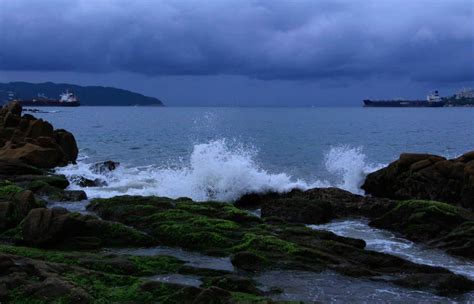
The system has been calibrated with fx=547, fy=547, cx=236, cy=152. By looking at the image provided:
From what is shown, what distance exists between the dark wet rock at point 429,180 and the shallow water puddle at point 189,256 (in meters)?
13.3

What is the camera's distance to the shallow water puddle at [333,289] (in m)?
11.5

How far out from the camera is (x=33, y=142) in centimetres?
3709

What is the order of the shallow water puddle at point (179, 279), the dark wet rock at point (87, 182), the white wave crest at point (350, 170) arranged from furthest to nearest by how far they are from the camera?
the white wave crest at point (350, 170)
the dark wet rock at point (87, 182)
the shallow water puddle at point (179, 279)

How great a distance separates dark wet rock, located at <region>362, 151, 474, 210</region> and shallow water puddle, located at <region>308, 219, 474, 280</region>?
5.21m

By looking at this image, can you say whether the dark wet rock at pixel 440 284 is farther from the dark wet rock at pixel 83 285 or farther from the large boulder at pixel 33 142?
the large boulder at pixel 33 142

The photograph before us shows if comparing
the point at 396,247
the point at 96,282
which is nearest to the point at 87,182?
the point at 396,247

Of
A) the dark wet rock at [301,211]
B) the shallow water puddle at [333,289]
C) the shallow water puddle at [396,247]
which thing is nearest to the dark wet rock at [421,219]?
the shallow water puddle at [396,247]

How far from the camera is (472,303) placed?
1162 cm

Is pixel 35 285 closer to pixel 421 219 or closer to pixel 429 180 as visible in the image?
pixel 421 219

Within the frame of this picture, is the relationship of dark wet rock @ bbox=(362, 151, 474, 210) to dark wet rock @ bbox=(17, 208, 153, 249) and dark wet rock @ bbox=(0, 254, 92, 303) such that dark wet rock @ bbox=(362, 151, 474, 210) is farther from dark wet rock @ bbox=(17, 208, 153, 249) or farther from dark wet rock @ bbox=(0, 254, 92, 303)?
dark wet rock @ bbox=(0, 254, 92, 303)

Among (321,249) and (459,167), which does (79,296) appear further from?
(459,167)

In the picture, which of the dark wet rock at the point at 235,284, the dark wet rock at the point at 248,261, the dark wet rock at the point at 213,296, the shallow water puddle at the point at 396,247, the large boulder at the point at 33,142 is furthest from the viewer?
the large boulder at the point at 33,142

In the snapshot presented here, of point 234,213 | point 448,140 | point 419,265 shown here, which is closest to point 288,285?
point 419,265

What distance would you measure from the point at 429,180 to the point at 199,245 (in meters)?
13.7
